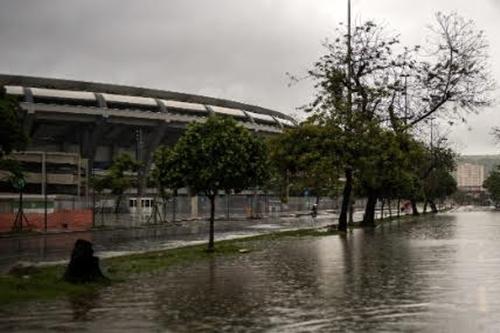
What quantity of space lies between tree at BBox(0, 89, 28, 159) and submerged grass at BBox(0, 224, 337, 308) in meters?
12.6

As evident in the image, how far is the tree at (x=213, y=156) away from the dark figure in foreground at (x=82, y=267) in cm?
908

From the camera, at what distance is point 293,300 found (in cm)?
1231

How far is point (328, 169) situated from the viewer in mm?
37688

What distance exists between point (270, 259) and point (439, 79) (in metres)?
26.4

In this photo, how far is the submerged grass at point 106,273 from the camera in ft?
42.9

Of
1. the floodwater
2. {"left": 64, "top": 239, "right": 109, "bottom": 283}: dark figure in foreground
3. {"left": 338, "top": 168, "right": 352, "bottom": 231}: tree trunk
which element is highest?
{"left": 338, "top": 168, "right": 352, "bottom": 231}: tree trunk

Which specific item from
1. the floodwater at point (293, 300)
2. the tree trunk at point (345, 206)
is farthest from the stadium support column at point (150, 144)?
the floodwater at point (293, 300)

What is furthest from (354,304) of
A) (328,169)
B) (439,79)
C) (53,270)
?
(439,79)

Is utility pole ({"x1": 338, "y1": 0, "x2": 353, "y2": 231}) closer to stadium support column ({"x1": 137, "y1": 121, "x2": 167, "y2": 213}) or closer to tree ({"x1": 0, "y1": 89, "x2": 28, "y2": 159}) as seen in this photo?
tree ({"x1": 0, "y1": 89, "x2": 28, "y2": 159})

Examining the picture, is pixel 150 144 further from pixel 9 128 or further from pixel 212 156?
pixel 212 156

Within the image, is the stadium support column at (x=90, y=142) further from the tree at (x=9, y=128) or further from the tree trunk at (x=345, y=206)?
the tree trunk at (x=345, y=206)

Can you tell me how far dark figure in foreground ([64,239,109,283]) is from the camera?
48.8ft

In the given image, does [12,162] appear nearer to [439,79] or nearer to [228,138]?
[228,138]

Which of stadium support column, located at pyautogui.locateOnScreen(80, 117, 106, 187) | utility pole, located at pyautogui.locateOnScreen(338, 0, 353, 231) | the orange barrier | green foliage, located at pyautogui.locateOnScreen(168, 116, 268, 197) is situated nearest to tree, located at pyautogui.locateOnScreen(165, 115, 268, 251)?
green foliage, located at pyautogui.locateOnScreen(168, 116, 268, 197)
